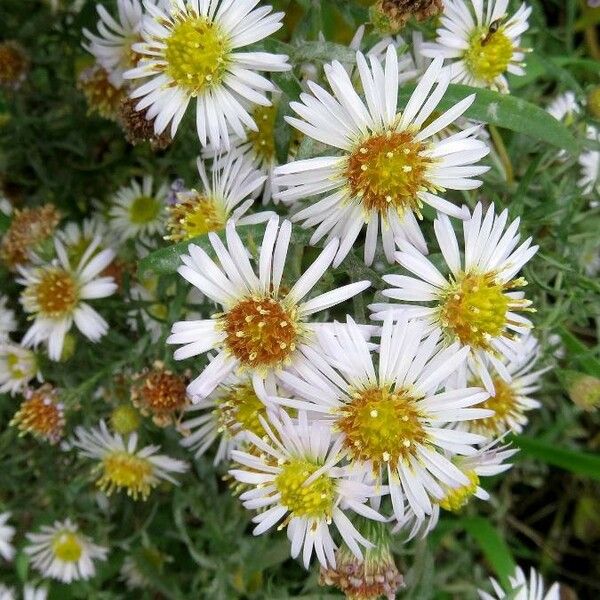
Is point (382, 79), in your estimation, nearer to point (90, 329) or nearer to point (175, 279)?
point (175, 279)

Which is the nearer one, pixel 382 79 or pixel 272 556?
pixel 382 79

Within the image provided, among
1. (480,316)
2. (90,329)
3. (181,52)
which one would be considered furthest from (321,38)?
(90,329)

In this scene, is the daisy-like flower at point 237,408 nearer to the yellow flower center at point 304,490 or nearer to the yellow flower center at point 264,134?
the yellow flower center at point 304,490

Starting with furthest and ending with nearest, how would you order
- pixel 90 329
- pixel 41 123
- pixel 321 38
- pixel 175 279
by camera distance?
1. pixel 41 123
2. pixel 90 329
3. pixel 175 279
4. pixel 321 38

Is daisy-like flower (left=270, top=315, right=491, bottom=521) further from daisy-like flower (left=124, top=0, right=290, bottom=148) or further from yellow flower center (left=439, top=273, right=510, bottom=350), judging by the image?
daisy-like flower (left=124, top=0, right=290, bottom=148)

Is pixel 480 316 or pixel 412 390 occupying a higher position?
pixel 480 316

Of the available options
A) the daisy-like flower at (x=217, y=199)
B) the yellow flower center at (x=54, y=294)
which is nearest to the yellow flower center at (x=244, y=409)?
the daisy-like flower at (x=217, y=199)
